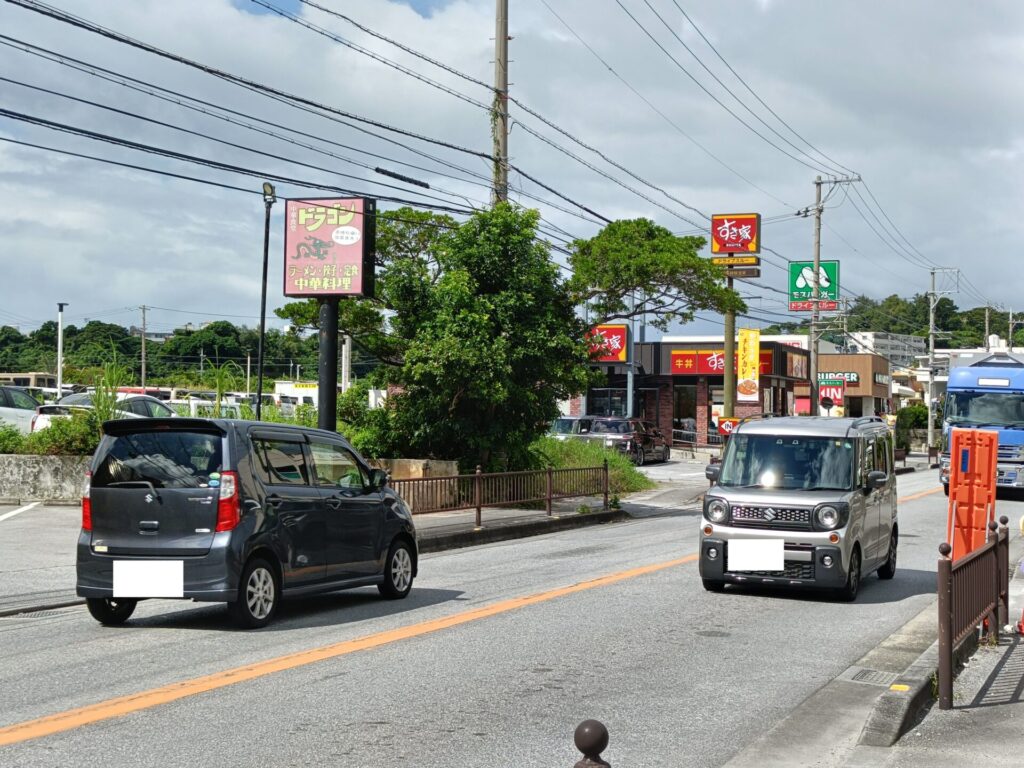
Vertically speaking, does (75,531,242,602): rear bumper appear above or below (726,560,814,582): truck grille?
above

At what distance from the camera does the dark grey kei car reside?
9.25 m

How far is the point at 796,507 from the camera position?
1164 centimetres

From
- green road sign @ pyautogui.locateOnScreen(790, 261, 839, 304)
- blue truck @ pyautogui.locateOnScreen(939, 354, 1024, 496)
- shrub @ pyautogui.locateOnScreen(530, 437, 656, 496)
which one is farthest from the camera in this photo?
green road sign @ pyautogui.locateOnScreen(790, 261, 839, 304)

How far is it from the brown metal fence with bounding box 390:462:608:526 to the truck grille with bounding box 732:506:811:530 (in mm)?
6440

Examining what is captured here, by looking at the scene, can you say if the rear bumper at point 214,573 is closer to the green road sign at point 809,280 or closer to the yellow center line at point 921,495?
the yellow center line at point 921,495

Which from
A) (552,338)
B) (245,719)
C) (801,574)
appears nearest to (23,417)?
(552,338)

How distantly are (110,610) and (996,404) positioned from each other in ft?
82.5

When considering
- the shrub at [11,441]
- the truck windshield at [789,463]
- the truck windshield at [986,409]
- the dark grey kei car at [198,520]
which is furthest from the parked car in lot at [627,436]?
the dark grey kei car at [198,520]

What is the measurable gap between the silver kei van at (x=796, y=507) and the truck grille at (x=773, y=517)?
0.01 metres

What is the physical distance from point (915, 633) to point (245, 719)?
624cm

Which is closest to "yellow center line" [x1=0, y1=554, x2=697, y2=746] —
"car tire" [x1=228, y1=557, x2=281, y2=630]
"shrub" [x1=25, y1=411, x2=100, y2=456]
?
"car tire" [x1=228, y1=557, x2=281, y2=630]

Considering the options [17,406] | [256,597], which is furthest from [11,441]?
[256,597]

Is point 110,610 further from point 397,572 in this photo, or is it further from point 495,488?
point 495,488

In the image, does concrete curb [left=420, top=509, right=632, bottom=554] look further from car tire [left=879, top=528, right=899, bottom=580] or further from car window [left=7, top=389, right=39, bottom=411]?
car window [left=7, top=389, right=39, bottom=411]
